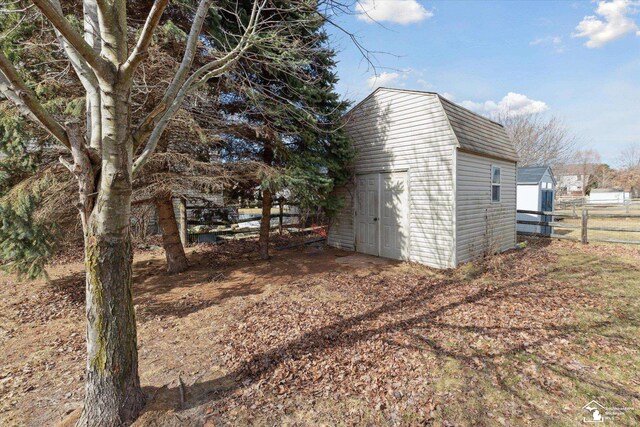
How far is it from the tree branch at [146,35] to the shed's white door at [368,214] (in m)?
7.03

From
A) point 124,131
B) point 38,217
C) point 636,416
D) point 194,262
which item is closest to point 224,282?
point 194,262

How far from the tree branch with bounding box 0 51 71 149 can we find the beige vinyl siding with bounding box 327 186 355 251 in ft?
24.2

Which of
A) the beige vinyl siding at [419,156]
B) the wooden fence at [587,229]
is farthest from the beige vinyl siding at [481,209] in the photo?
the wooden fence at [587,229]

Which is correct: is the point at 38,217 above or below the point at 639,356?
above

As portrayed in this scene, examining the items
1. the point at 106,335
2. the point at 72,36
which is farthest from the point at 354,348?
the point at 72,36

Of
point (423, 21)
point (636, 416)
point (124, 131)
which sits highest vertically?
point (423, 21)

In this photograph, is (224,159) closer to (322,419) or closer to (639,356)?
(322,419)

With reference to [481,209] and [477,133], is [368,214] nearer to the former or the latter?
[481,209]

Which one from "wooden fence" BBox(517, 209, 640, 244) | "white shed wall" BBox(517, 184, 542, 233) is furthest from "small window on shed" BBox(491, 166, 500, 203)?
"white shed wall" BBox(517, 184, 542, 233)

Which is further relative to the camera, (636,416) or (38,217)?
(38,217)

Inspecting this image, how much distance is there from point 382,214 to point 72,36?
7498 mm

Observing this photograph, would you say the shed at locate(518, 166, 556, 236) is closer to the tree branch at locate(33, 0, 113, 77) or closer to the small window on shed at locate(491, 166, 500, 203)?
the small window on shed at locate(491, 166, 500, 203)

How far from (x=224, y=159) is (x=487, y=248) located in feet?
25.0

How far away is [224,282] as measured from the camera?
625 centimetres
